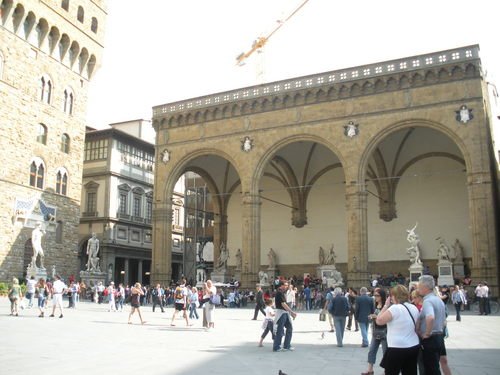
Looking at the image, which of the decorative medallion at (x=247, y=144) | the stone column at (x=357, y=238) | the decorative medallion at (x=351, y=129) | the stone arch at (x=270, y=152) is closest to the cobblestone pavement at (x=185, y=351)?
the stone column at (x=357, y=238)

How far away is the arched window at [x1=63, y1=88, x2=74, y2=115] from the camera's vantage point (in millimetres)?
38281

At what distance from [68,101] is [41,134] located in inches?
146

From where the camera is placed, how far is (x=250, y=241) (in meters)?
30.8

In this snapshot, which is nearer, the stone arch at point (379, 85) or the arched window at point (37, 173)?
the stone arch at point (379, 85)

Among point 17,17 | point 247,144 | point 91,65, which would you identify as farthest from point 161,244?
point 17,17

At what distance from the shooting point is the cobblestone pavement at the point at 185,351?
857 centimetres

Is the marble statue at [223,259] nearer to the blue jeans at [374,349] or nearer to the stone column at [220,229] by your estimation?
the stone column at [220,229]

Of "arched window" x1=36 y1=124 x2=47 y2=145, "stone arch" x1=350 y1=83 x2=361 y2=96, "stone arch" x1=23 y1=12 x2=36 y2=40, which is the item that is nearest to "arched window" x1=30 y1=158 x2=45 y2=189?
"arched window" x1=36 y1=124 x2=47 y2=145

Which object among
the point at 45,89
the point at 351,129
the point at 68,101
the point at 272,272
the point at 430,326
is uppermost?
the point at 45,89

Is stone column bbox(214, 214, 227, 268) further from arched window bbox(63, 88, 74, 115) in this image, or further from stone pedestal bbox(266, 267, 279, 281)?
arched window bbox(63, 88, 74, 115)

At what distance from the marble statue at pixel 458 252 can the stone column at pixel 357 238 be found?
19.3 ft

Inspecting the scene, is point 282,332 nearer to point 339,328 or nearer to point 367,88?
point 339,328

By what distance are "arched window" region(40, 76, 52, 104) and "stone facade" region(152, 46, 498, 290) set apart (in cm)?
778

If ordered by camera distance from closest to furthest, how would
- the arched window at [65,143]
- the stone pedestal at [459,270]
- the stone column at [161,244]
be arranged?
the stone pedestal at [459,270]
the stone column at [161,244]
the arched window at [65,143]
